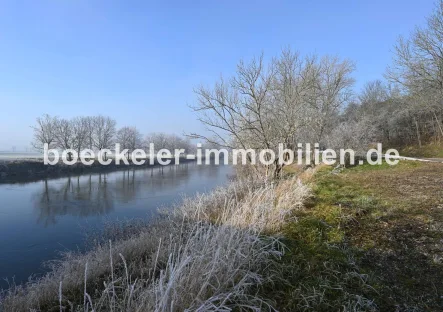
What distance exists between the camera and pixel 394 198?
208 inches

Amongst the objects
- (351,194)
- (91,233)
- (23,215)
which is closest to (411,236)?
(351,194)

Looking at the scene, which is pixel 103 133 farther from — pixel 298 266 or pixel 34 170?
pixel 298 266

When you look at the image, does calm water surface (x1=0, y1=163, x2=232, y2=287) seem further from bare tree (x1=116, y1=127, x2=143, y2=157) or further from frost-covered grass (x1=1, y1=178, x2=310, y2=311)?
bare tree (x1=116, y1=127, x2=143, y2=157)

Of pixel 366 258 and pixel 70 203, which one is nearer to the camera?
pixel 366 258

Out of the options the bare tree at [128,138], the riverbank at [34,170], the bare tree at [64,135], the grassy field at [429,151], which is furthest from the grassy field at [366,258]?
the bare tree at [128,138]

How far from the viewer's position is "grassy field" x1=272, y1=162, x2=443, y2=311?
2.28 meters

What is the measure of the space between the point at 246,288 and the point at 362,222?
2520mm

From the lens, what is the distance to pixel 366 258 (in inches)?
116

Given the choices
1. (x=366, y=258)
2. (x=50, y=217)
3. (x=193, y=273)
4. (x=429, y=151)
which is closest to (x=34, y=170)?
(x=50, y=217)

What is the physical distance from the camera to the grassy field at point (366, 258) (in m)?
2.28

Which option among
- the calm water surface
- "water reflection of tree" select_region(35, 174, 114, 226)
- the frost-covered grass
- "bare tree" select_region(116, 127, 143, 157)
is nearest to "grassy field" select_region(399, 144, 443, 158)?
the calm water surface

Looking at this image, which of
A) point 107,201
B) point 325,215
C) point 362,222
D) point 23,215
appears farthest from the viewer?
point 107,201

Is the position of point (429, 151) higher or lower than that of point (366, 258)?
higher

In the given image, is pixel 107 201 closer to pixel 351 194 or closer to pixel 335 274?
pixel 351 194
